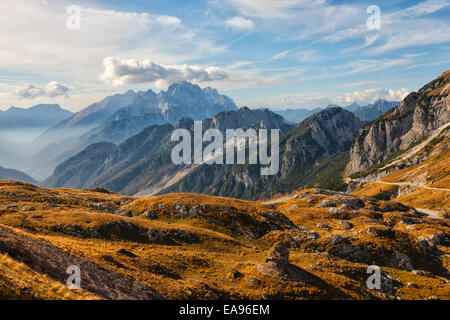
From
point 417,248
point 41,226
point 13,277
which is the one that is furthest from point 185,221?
point 417,248

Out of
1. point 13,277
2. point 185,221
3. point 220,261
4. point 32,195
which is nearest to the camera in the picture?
point 13,277

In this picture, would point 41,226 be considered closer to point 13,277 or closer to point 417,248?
point 13,277

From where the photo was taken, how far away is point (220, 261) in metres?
37.0

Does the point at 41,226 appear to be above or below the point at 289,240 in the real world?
above
